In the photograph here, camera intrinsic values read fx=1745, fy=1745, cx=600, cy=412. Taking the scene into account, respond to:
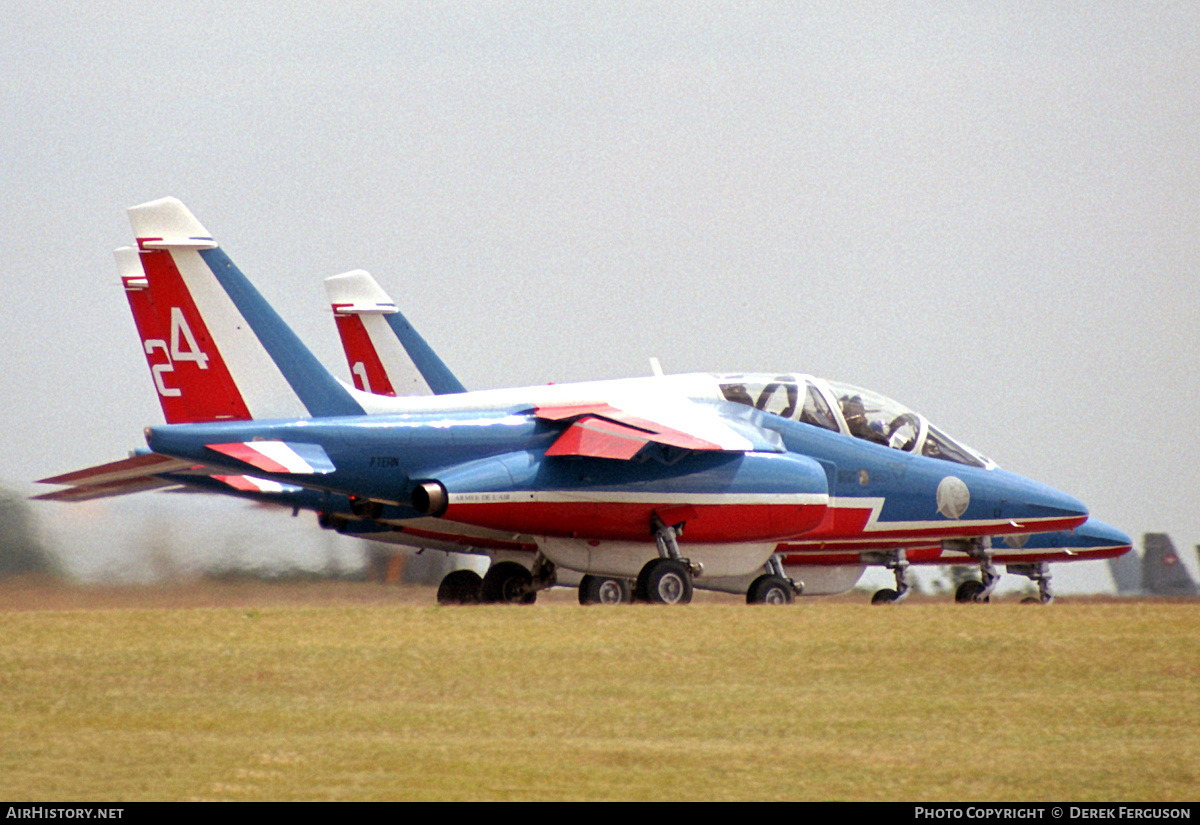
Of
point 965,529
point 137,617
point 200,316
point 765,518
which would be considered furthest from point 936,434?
point 137,617

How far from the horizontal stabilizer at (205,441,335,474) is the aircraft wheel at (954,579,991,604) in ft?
35.2

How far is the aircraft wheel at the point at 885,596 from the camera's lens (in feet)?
85.6

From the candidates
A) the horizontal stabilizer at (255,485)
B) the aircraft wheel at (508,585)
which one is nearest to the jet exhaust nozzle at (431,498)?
the horizontal stabilizer at (255,485)

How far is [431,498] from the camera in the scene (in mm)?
20188

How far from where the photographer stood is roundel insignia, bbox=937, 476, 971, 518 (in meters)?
24.6

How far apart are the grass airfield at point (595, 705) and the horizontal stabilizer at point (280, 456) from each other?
5.75 ft

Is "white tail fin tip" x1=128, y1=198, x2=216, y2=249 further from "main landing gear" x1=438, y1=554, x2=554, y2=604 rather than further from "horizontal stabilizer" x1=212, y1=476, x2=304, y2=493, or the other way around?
"main landing gear" x1=438, y1=554, x2=554, y2=604

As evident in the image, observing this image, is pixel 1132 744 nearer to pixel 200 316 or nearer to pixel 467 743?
pixel 467 743

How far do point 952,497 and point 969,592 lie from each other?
2.18 m

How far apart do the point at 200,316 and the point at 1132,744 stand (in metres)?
11.9

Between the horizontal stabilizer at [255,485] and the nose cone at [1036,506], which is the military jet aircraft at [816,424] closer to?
the nose cone at [1036,506]

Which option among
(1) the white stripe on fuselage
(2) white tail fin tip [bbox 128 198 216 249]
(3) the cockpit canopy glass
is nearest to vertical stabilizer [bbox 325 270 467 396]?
(3) the cockpit canopy glass

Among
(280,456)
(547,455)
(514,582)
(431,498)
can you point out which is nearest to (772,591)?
(514,582)

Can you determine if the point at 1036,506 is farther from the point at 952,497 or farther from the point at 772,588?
the point at 772,588
